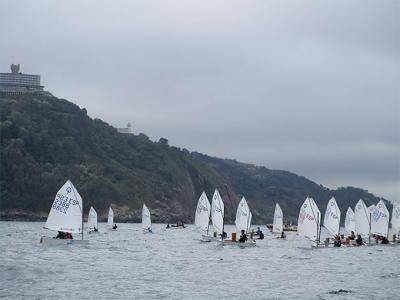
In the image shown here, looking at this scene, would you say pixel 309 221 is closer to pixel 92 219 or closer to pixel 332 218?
pixel 332 218

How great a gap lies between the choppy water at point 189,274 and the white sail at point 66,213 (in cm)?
188

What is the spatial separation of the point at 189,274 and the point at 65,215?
2078 centimetres

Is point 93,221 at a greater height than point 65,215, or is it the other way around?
point 65,215

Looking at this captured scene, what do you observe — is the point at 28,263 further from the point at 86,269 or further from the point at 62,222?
the point at 62,222

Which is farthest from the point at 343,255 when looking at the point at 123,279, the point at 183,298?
the point at 183,298

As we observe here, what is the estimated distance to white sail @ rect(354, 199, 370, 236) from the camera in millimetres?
82375

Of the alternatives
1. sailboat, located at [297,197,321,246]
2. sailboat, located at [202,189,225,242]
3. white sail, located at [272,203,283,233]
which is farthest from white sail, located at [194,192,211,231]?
white sail, located at [272,203,283,233]

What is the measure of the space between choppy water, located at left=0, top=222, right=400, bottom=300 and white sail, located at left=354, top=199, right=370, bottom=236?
51.0 ft

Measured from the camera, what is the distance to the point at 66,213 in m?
61.5

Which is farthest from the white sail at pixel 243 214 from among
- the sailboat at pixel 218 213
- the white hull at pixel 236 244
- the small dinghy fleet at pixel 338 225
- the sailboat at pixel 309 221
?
the sailboat at pixel 309 221

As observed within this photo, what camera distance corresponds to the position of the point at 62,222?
201 feet

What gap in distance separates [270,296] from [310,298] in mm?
2015

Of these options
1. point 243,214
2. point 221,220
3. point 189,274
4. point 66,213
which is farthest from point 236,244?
point 189,274

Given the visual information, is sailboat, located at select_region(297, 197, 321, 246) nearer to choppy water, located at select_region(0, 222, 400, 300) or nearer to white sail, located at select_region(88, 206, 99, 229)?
choppy water, located at select_region(0, 222, 400, 300)
